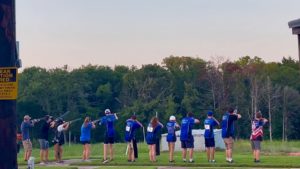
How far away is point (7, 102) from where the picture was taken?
29.3 feet

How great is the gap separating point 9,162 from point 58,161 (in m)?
20.9

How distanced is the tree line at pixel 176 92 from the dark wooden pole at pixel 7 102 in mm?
60297

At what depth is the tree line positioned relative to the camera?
2889 inches

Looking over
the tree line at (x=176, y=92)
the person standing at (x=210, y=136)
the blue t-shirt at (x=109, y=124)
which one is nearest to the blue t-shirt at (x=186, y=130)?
the person standing at (x=210, y=136)

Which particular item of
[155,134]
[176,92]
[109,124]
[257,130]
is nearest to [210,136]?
[257,130]

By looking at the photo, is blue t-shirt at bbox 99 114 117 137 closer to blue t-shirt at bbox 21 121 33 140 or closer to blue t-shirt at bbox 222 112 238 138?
blue t-shirt at bbox 21 121 33 140

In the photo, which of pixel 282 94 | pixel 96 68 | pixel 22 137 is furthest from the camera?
pixel 96 68

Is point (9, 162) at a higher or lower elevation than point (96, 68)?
lower

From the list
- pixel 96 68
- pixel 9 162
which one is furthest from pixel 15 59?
pixel 96 68

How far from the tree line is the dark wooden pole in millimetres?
60297

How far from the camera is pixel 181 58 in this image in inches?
3524

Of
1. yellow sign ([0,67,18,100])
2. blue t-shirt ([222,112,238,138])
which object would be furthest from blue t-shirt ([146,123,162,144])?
yellow sign ([0,67,18,100])

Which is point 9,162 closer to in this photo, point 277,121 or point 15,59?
point 15,59

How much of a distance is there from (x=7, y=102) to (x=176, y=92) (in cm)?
7228
